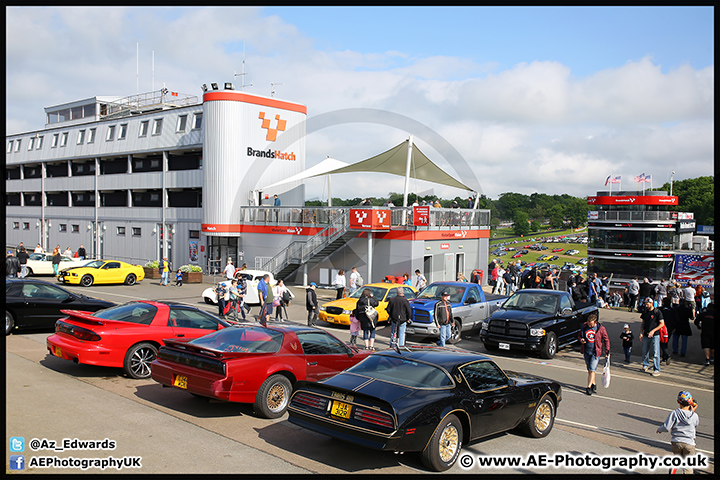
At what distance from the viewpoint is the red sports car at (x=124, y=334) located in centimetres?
1015

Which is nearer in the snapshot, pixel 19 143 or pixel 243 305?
pixel 243 305

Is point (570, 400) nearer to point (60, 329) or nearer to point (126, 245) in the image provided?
point (60, 329)

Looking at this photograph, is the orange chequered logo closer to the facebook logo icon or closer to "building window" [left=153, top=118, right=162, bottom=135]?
"building window" [left=153, top=118, right=162, bottom=135]

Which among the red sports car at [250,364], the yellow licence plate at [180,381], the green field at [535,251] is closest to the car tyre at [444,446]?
the red sports car at [250,364]

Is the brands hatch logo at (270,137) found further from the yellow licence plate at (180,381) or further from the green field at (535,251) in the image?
the green field at (535,251)

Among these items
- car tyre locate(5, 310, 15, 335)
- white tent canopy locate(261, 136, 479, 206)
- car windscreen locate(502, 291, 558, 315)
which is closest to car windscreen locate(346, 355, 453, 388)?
car windscreen locate(502, 291, 558, 315)

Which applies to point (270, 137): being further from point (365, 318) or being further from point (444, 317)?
point (444, 317)

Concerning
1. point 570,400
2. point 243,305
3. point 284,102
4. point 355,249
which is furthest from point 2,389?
point 284,102

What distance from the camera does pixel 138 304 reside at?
1138 cm

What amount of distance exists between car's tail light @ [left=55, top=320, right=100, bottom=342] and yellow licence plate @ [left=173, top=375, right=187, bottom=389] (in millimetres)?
2632

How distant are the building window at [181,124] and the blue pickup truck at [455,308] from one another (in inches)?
1068

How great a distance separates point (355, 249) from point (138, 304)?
1923cm

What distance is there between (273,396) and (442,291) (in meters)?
10.7

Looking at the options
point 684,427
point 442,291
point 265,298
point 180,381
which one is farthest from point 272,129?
point 684,427
